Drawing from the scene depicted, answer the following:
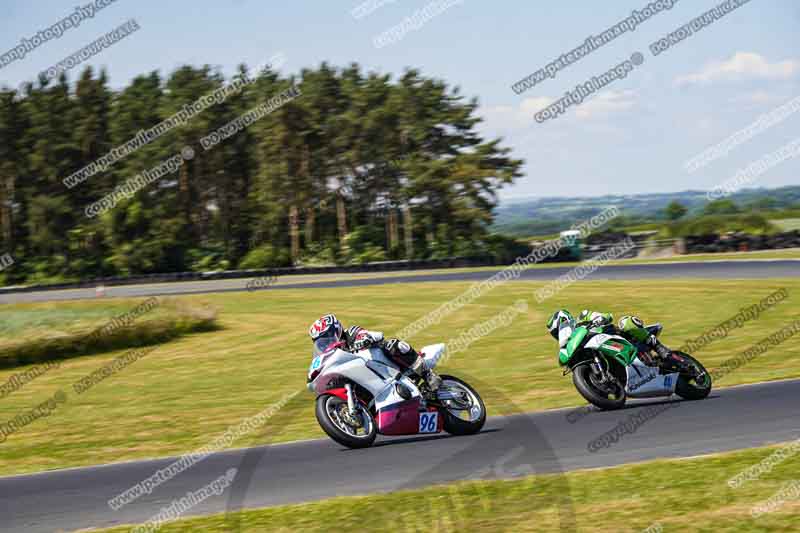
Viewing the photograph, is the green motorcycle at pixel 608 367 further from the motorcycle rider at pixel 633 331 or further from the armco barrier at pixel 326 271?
the armco barrier at pixel 326 271

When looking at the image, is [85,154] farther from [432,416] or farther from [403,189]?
[432,416]

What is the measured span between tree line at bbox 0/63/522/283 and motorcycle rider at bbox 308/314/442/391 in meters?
42.8

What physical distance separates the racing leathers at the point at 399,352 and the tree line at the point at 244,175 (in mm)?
42793

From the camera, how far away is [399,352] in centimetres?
996

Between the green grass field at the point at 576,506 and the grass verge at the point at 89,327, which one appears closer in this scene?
the green grass field at the point at 576,506

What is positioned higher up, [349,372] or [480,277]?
Answer: [480,277]

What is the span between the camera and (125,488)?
8789 millimetres

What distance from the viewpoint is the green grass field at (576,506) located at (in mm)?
6391

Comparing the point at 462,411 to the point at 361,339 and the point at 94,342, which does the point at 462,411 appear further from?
the point at 94,342

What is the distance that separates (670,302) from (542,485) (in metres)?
18.1

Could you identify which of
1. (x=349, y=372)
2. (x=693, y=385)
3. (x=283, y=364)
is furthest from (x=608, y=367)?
(x=283, y=364)

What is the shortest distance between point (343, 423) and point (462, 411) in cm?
136

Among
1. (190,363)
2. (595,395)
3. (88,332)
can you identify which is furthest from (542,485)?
(88,332)

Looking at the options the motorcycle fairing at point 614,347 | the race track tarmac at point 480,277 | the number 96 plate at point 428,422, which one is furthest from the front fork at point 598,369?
the race track tarmac at point 480,277
